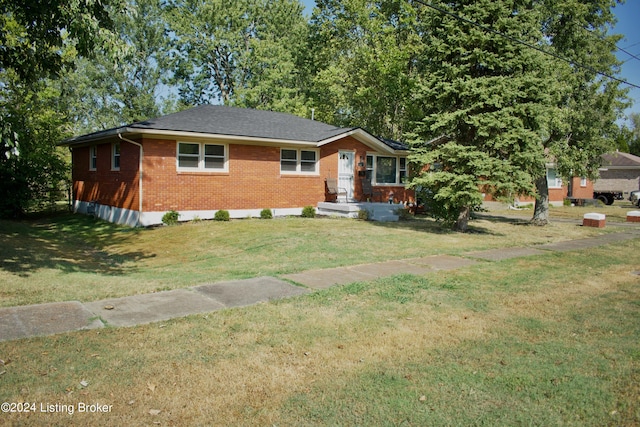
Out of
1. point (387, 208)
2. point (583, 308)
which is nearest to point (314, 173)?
point (387, 208)

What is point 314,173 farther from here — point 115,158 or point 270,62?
point 270,62

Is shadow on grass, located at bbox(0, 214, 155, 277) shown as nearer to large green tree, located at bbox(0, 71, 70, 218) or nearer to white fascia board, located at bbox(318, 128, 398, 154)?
large green tree, located at bbox(0, 71, 70, 218)

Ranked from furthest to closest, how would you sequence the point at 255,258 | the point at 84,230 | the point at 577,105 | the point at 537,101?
the point at 577,105 < the point at 84,230 < the point at 537,101 < the point at 255,258

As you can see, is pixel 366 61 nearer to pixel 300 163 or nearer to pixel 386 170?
pixel 386 170

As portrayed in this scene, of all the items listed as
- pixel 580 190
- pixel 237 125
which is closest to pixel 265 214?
pixel 237 125

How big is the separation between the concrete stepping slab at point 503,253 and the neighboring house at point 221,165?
31.9ft

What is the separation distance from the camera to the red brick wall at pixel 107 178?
53.1ft

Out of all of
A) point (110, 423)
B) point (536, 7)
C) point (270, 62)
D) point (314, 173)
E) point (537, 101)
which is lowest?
point (110, 423)

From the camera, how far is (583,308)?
20.9 ft

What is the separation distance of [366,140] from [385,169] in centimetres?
212

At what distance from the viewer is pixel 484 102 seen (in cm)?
1380

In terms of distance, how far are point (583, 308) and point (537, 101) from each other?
9951 mm

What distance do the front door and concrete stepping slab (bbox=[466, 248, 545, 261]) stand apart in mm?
10120

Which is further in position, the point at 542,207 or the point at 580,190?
the point at 580,190
